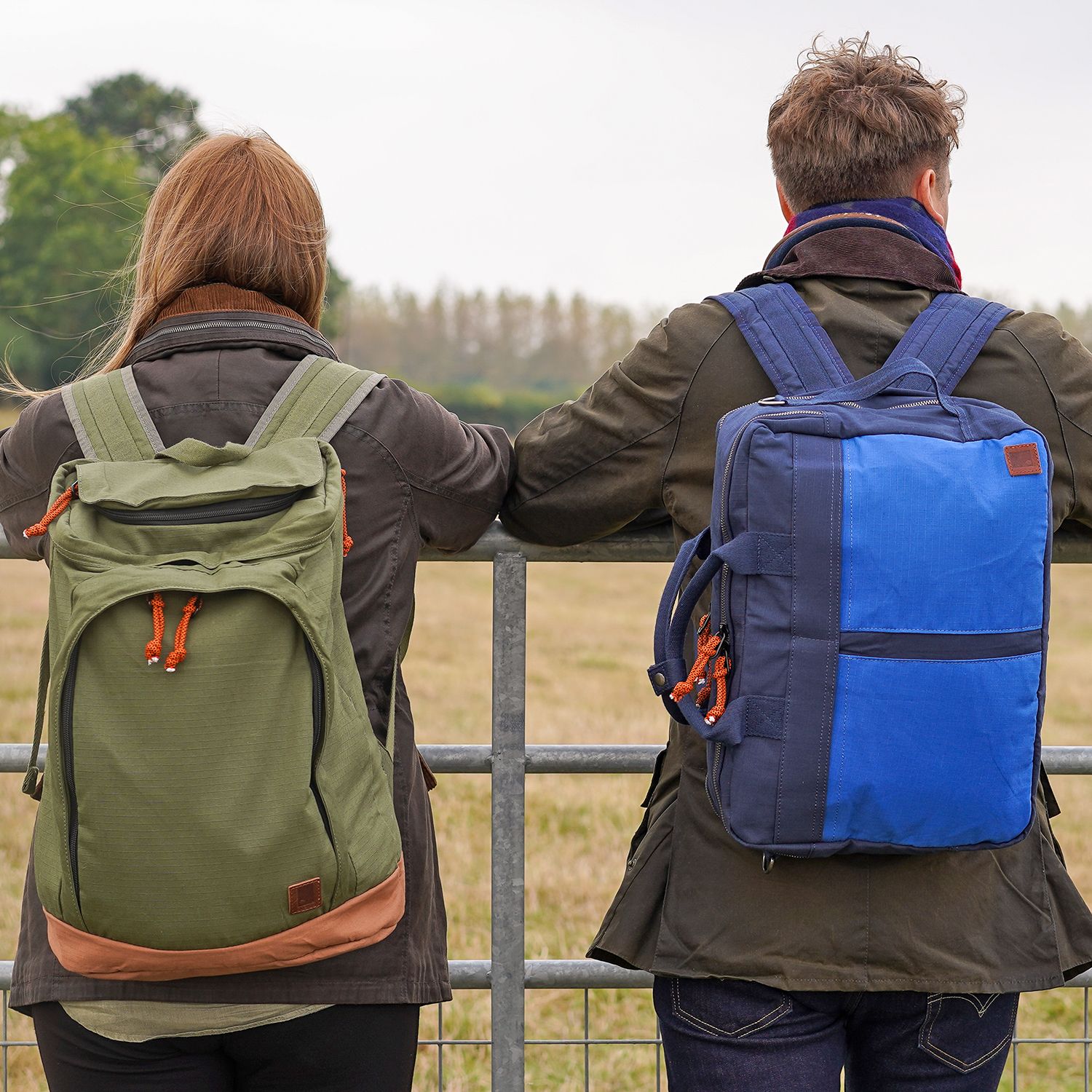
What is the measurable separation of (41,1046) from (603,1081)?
99.6 inches

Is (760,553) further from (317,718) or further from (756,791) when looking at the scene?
(317,718)

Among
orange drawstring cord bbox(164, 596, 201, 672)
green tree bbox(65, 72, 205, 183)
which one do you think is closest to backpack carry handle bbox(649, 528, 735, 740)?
orange drawstring cord bbox(164, 596, 201, 672)

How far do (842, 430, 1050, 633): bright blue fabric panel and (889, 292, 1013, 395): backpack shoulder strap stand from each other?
0.19 meters

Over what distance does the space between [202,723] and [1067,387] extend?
1.30 metres

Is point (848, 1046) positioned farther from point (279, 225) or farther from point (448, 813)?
point (448, 813)

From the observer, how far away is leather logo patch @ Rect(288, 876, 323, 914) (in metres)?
1.75

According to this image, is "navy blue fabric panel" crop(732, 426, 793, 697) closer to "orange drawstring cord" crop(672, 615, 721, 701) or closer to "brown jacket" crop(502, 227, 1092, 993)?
"orange drawstring cord" crop(672, 615, 721, 701)

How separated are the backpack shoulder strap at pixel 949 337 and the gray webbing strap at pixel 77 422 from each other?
44.2 inches

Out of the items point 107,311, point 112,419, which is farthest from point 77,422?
point 107,311

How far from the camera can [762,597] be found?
5.97 feet

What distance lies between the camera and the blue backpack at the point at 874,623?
5.88 ft

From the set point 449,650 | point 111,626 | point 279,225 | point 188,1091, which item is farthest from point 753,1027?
point 449,650

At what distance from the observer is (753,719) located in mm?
1818

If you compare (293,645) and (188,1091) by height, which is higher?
(293,645)
